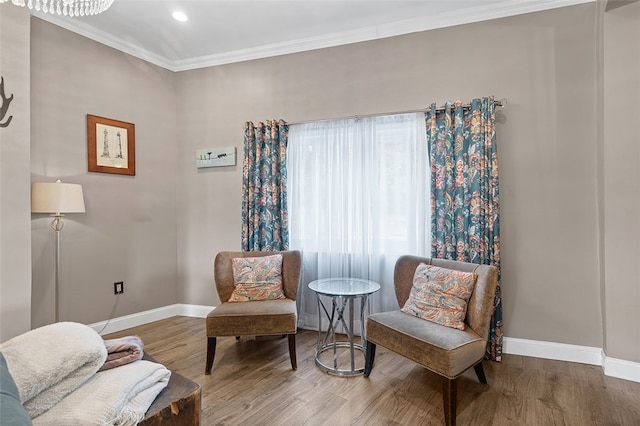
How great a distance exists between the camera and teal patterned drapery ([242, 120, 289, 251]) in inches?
136

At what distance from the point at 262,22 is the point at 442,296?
9.49ft

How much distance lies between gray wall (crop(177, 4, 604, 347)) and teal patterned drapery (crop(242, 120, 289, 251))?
0.66m

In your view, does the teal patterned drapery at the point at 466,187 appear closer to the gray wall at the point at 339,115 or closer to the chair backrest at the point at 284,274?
the gray wall at the point at 339,115

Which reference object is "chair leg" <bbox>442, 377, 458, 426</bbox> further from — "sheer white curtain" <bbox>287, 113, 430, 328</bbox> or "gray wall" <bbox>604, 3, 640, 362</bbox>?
"gray wall" <bbox>604, 3, 640, 362</bbox>

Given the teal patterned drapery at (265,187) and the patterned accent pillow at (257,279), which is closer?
the patterned accent pillow at (257,279)

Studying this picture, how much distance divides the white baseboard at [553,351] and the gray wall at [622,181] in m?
0.08

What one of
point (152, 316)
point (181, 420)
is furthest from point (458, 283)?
point (152, 316)

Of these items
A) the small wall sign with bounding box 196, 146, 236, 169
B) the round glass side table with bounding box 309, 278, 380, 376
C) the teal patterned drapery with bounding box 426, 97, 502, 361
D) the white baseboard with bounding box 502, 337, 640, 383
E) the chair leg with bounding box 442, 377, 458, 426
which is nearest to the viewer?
the chair leg with bounding box 442, 377, 458, 426

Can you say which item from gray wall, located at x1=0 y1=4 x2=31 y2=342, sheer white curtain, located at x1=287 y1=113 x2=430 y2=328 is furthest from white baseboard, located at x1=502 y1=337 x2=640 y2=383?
gray wall, located at x1=0 y1=4 x2=31 y2=342

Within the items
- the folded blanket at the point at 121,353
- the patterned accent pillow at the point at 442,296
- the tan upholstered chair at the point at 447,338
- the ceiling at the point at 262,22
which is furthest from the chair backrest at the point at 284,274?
the ceiling at the point at 262,22

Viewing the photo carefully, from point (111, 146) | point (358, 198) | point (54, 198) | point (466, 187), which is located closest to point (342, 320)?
point (358, 198)

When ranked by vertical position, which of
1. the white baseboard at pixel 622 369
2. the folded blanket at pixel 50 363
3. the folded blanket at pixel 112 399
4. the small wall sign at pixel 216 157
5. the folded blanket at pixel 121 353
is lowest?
the white baseboard at pixel 622 369

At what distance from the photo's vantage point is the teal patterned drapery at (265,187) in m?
3.46

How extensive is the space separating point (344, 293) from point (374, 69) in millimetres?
2162
